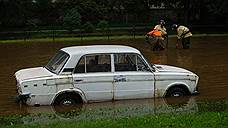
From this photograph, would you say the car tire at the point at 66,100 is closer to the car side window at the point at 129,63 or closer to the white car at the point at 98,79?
the white car at the point at 98,79

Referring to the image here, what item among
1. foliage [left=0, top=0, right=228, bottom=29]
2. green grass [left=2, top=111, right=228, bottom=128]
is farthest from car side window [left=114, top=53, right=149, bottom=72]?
foliage [left=0, top=0, right=228, bottom=29]

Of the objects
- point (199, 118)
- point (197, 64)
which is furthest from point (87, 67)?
point (197, 64)

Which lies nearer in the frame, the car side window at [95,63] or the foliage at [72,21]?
A: the car side window at [95,63]

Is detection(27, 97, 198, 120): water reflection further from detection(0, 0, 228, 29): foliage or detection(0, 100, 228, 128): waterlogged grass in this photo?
detection(0, 0, 228, 29): foliage

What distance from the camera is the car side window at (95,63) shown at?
42.1ft

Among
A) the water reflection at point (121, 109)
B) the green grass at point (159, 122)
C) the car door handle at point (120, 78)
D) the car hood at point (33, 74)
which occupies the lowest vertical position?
the water reflection at point (121, 109)

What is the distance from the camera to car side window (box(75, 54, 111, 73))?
1282 cm

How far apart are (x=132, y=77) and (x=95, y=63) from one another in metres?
0.99

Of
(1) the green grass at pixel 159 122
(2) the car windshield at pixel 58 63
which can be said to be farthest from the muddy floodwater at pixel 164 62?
(1) the green grass at pixel 159 122

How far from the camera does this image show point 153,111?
11422 millimetres

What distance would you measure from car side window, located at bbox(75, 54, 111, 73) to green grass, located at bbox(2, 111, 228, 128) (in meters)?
2.85

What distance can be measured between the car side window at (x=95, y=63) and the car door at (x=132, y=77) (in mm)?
207

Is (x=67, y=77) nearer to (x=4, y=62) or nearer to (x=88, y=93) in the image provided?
(x=88, y=93)

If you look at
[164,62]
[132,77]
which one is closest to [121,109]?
[132,77]
